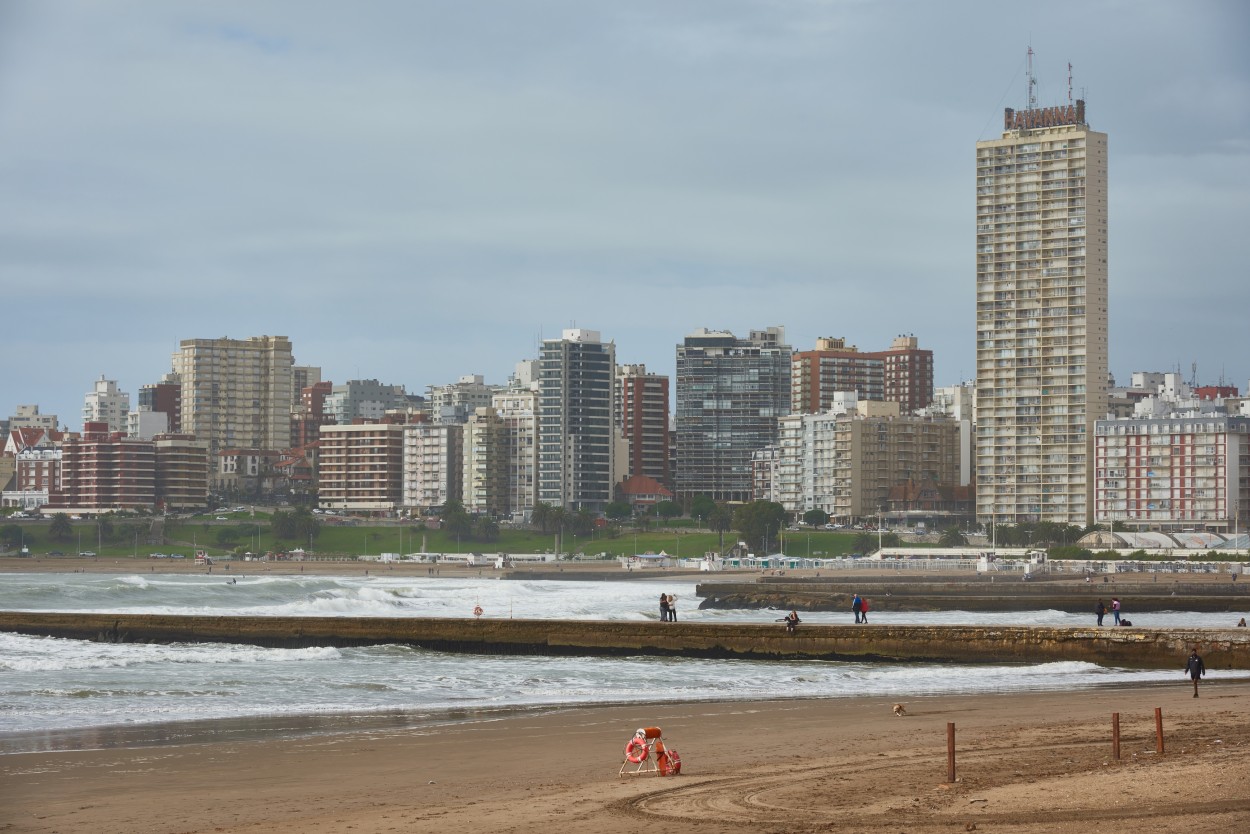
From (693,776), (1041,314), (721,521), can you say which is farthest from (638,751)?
(721,521)

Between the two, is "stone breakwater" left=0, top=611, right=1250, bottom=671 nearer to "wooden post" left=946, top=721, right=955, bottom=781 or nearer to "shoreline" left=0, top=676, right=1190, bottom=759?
"shoreline" left=0, top=676, right=1190, bottom=759

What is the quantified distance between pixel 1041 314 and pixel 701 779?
13641 cm

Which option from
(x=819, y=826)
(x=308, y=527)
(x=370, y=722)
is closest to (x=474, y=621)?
(x=370, y=722)

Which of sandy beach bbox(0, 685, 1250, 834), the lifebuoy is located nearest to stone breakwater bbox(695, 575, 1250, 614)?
sandy beach bbox(0, 685, 1250, 834)

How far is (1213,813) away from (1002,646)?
2558 centimetres

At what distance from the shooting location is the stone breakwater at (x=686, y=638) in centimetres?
3916

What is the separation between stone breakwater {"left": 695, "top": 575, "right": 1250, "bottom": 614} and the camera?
76.2 meters

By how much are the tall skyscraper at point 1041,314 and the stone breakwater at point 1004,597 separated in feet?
192

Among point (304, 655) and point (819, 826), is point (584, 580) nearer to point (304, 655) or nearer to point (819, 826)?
point (304, 655)

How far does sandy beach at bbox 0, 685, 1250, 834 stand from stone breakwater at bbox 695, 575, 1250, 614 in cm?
4934

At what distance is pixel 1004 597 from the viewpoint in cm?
7994

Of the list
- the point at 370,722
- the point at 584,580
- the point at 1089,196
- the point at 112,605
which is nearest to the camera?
the point at 370,722

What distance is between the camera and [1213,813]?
49.3 ft

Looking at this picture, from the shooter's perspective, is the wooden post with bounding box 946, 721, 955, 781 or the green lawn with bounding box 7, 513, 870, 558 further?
the green lawn with bounding box 7, 513, 870, 558
